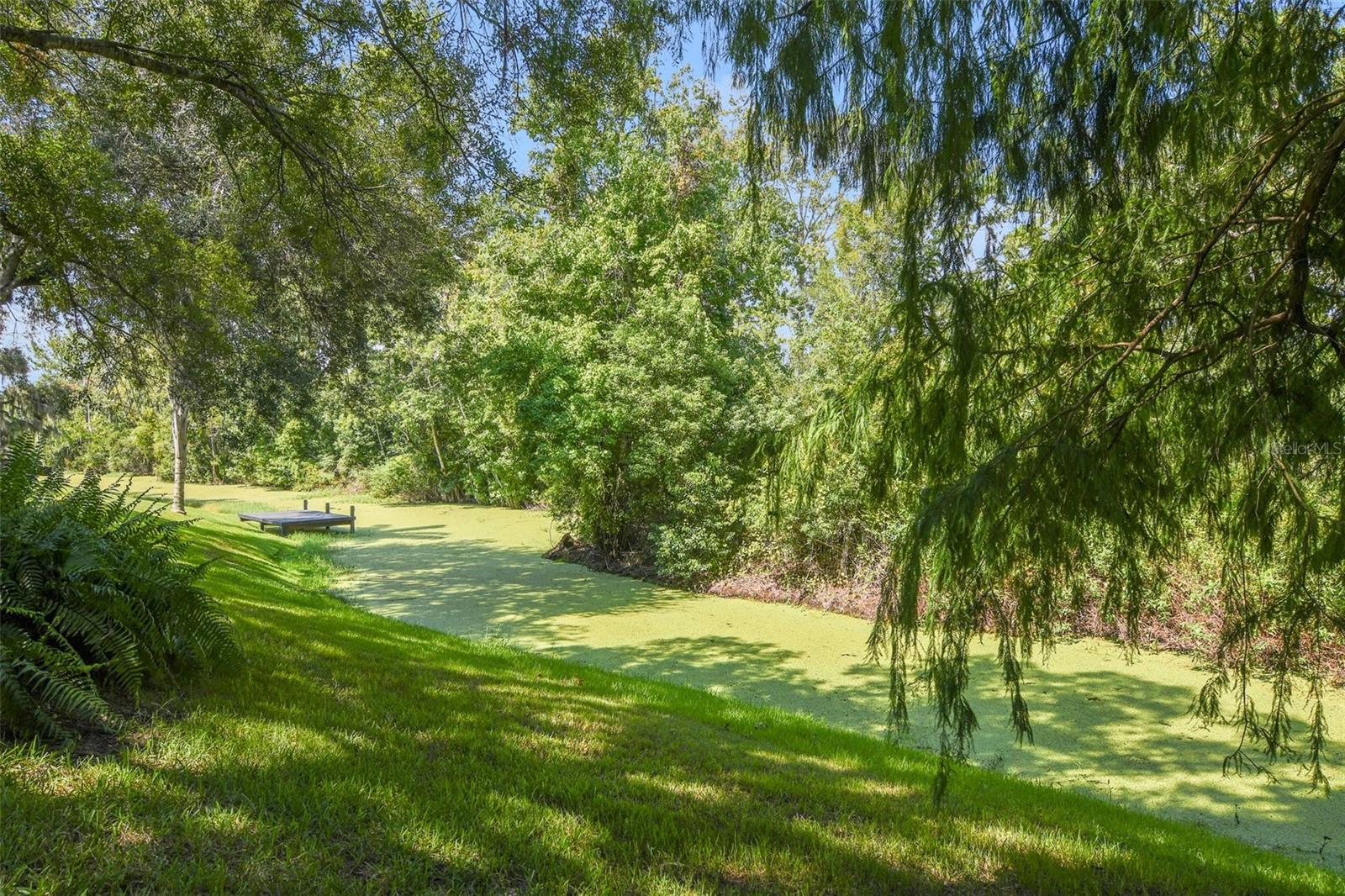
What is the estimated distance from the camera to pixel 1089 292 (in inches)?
82.4

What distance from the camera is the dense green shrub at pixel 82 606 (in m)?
1.96

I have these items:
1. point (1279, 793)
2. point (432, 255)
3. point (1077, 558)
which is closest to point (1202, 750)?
point (1279, 793)

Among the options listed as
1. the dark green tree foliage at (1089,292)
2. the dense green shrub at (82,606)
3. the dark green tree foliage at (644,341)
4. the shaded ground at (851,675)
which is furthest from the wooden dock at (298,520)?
the dark green tree foliage at (1089,292)

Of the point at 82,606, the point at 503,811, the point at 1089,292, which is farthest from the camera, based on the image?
the point at 82,606

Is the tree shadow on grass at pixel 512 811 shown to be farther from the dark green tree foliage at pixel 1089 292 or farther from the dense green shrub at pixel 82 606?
the dark green tree foliage at pixel 1089 292

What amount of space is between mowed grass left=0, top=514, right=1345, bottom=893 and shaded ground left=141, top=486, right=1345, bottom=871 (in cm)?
68

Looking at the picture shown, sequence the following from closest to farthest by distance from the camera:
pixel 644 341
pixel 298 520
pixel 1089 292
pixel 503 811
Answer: pixel 503 811 → pixel 1089 292 → pixel 644 341 → pixel 298 520

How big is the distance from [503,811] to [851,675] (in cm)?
427

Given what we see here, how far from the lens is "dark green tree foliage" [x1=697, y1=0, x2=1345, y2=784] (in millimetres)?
1712

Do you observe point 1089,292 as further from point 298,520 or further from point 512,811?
point 298,520

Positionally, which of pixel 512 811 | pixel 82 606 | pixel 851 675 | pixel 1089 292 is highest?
pixel 1089 292

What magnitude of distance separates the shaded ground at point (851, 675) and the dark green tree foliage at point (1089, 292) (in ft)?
6.78

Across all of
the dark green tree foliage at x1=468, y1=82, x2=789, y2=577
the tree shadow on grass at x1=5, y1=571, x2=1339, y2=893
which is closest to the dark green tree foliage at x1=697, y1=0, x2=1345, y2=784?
the tree shadow on grass at x1=5, y1=571, x2=1339, y2=893

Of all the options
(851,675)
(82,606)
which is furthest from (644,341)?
(82,606)
